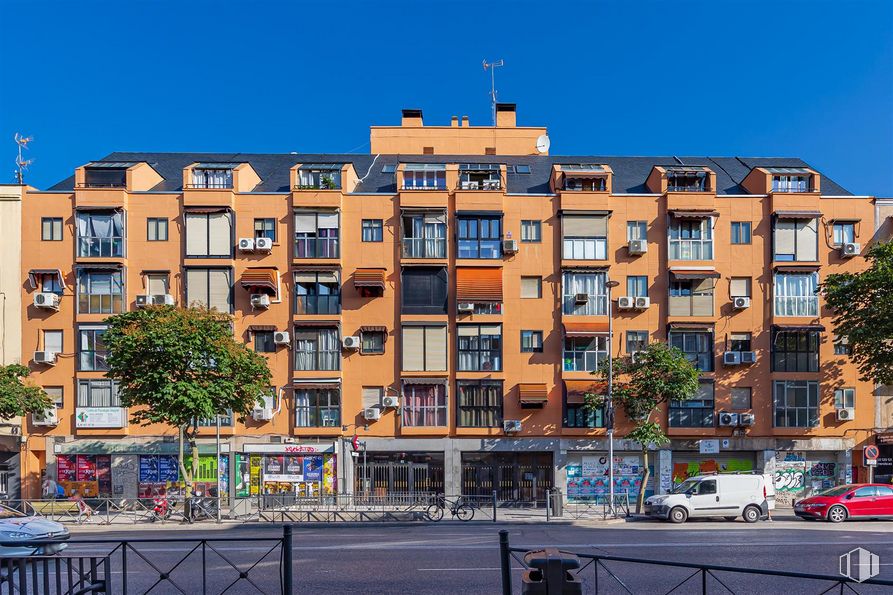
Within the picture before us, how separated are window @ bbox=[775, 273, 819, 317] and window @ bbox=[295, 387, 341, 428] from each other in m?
21.0

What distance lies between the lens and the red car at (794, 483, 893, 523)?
77.3 ft

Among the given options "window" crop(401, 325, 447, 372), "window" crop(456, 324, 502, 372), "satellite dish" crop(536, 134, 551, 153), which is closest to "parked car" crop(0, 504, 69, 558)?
"window" crop(401, 325, 447, 372)

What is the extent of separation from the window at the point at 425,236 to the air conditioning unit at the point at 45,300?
16104mm

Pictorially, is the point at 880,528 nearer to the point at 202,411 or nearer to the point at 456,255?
the point at 456,255

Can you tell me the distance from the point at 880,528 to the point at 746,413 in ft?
36.2

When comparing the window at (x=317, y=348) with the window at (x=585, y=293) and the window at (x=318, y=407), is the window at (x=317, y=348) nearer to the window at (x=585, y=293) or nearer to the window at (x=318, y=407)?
the window at (x=318, y=407)

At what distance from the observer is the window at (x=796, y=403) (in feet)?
108

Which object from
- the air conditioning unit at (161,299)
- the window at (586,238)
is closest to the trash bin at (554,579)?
the window at (586,238)

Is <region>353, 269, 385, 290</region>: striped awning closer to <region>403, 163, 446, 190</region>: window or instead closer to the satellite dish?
<region>403, 163, 446, 190</region>: window

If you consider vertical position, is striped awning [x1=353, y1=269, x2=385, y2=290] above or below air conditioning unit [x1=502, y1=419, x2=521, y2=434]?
above

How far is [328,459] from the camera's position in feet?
108

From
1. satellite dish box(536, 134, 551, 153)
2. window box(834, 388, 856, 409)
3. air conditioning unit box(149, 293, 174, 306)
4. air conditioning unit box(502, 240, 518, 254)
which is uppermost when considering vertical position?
satellite dish box(536, 134, 551, 153)

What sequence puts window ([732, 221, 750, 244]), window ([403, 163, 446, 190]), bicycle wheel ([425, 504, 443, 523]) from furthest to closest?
window ([403, 163, 446, 190]), window ([732, 221, 750, 244]), bicycle wheel ([425, 504, 443, 523])

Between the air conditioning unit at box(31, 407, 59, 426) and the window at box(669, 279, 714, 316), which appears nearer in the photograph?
the air conditioning unit at box(31, 407, 59, 426)
